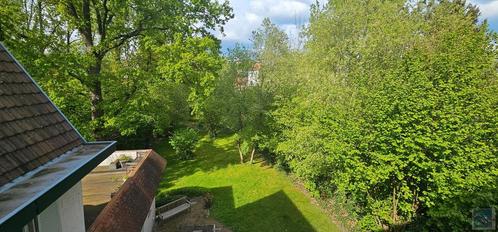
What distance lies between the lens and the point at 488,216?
29.3 ft

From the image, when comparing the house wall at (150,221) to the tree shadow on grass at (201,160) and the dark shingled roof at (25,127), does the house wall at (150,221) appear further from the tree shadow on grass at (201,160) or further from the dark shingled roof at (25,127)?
the dark shingled roof at (25,127)

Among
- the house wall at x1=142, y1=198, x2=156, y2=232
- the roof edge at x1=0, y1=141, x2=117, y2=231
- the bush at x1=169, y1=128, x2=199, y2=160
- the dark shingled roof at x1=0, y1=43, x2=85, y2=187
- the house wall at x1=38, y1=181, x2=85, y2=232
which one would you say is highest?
the dark shingled roof at x1=0, y1=43, x2=85, y2=187

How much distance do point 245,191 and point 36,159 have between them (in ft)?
59.6

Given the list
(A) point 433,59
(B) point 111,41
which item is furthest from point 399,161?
(B) point 111,41

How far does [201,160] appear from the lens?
29031 mm

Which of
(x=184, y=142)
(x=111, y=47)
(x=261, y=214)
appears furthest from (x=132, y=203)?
(x=184, y=142)

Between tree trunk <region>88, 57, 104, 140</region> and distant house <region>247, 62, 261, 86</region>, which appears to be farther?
distant house <region>247, 62, 261, 86</region>

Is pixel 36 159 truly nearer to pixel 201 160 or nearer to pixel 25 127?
pixel 25 127

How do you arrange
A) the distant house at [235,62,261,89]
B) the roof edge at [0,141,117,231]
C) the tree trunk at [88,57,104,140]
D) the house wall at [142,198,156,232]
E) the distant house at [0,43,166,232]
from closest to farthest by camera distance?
1. the roof edge at [0,141,117,231]
2. the distant house at [0,43,166,232]
3. the house wall at [142,198,156,232]
4. the tree trunk at [88,57,104,140]
5. the distant house at [235,62,261,89]

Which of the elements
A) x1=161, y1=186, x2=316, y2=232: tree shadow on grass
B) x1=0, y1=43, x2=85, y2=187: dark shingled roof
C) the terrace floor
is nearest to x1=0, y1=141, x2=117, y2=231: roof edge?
x1=0, y1=43, x2=85, y2=187: dark shingled roof

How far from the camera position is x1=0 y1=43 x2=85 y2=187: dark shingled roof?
132 inches

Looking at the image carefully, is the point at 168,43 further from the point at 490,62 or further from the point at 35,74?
the point at 490,62

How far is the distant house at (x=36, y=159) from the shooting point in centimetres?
289

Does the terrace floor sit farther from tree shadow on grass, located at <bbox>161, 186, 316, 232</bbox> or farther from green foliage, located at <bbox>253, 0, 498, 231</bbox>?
green foliage, located at <bbox>253, 0, 498, 231</bbox>
